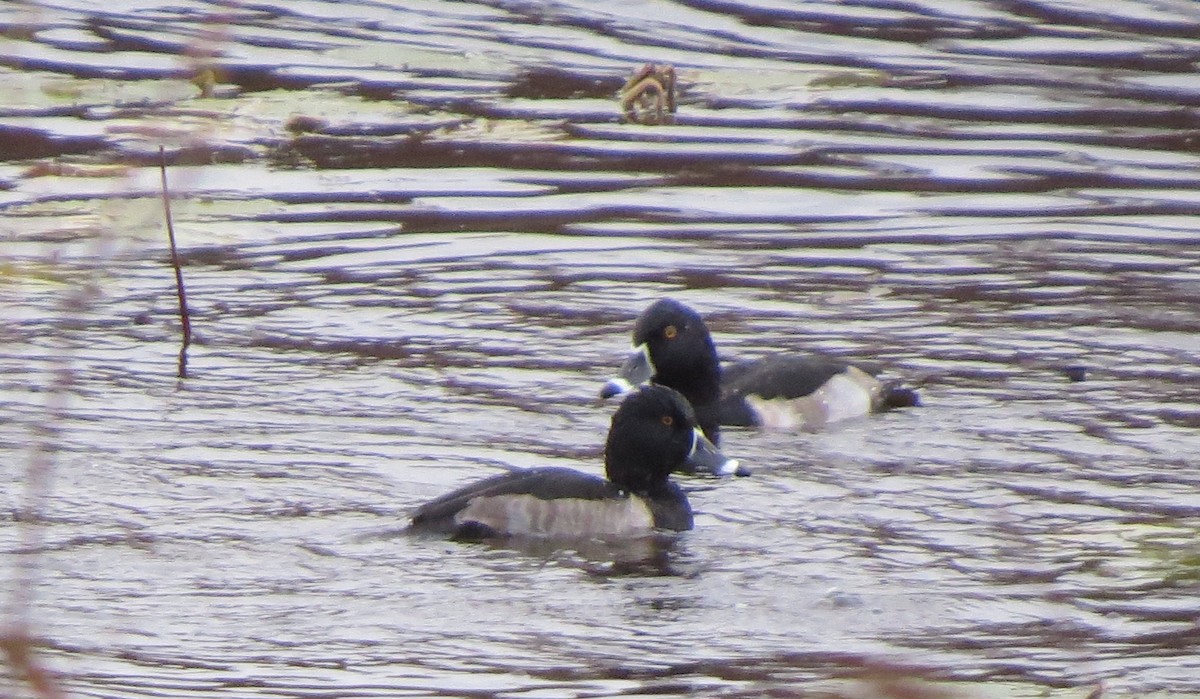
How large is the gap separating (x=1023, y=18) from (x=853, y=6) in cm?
164

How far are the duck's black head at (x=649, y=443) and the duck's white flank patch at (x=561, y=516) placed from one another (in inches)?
5.8

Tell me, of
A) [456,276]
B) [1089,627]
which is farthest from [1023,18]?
[1089,627]

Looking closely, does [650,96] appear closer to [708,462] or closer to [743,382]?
[743,382]

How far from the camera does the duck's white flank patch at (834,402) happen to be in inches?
414

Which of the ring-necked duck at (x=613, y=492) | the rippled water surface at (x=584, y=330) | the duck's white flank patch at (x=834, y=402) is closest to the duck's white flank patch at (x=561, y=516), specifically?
the ring-necked duck at (x=613, y=492)

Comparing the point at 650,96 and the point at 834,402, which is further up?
the point at 650,96

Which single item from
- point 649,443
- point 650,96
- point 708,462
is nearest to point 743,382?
point 708,462

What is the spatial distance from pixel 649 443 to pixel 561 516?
0.64 meters

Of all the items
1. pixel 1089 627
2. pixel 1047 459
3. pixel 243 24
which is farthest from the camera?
pixel 243 24

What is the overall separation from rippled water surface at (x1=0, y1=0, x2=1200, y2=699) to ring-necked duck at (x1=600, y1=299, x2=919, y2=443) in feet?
0.59

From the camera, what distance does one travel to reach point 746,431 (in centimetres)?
1070

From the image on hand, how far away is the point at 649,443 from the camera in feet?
30.0

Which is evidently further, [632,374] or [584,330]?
[584,330]

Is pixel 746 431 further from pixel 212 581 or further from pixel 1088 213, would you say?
pixel 1088 213
